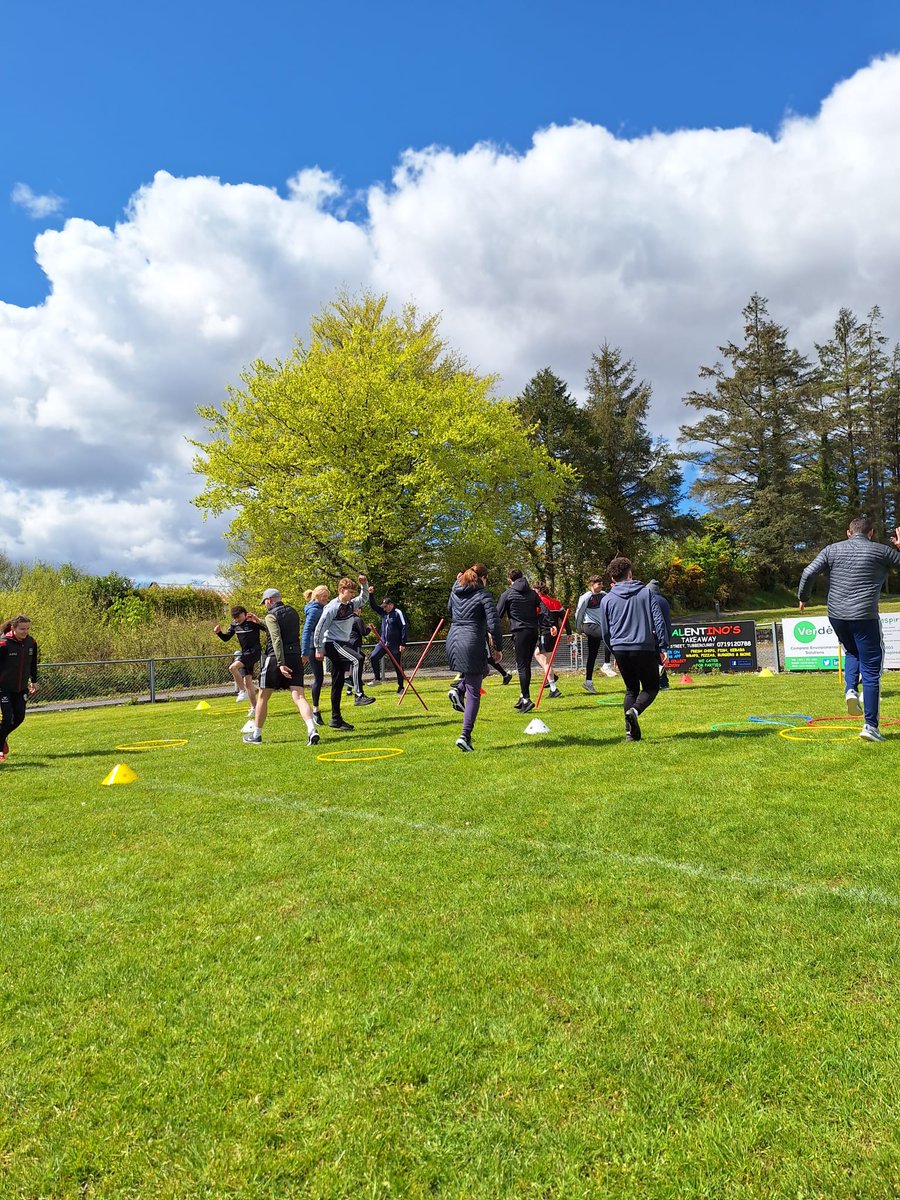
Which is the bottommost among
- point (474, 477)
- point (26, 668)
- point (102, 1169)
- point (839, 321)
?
point (102, 1169)

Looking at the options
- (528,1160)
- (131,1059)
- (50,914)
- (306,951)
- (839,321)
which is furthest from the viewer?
(839,321)

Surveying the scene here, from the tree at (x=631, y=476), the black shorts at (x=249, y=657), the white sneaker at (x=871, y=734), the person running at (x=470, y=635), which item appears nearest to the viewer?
the white sneaker at (x=871, y=734)

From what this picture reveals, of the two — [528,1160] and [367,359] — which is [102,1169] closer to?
[528,1160]

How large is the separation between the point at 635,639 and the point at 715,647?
11396 mm

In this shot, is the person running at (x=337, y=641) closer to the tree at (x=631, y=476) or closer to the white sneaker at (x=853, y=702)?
the white sneaker at (x=853, y=702)


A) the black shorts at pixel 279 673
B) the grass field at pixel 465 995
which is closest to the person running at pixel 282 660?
the black shorts at pixel 279 673

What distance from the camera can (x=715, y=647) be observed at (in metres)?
18.0

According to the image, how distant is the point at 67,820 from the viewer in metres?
5.77

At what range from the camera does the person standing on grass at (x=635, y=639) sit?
7.64m

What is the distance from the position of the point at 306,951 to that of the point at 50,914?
1548 mm

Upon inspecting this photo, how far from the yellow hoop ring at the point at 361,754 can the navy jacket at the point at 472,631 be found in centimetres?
118

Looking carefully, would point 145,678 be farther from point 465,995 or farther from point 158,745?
point 465,995

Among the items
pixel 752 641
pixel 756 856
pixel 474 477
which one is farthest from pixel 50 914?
pixel 474 477

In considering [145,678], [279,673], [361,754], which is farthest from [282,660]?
[145,678]
